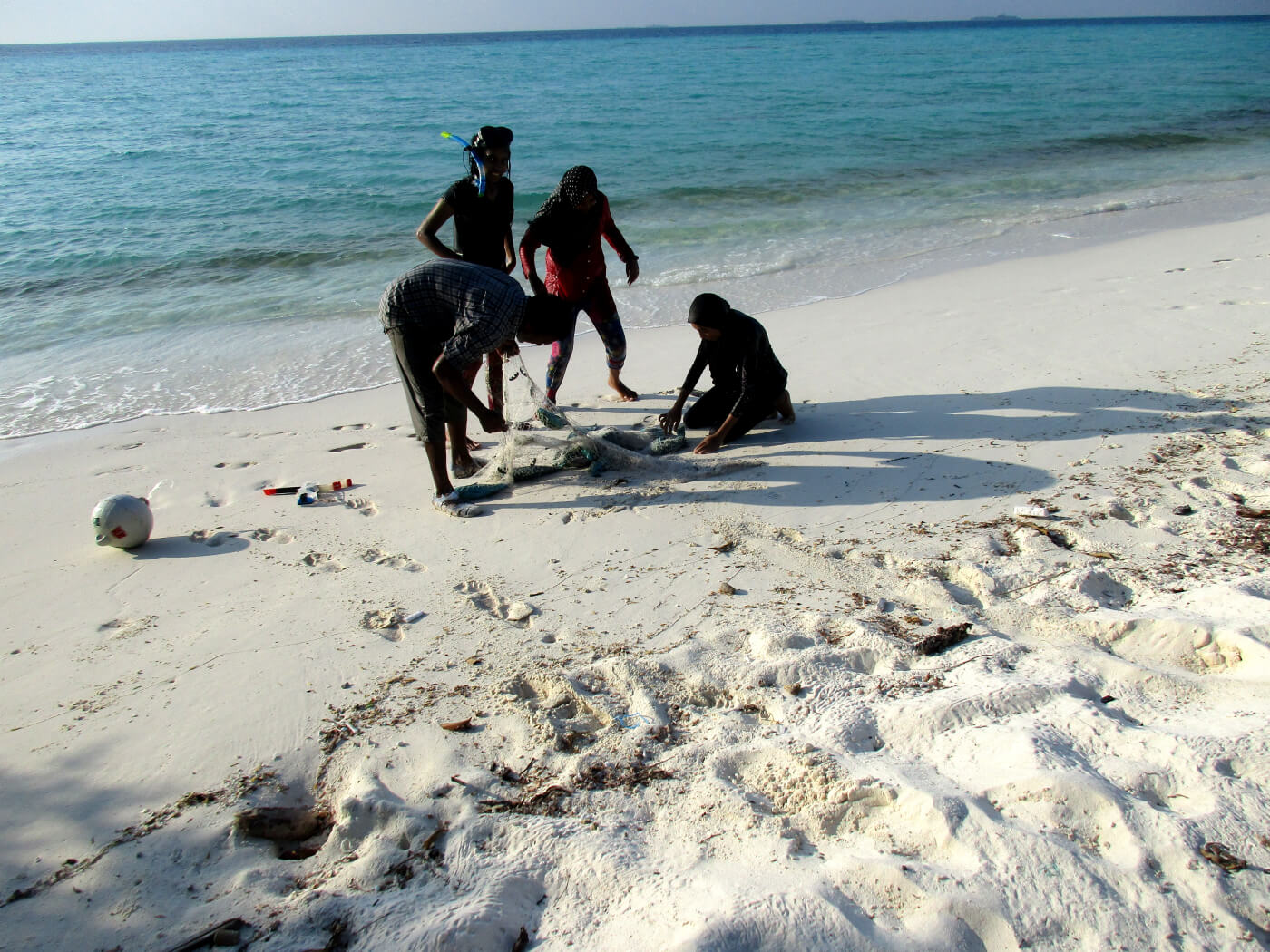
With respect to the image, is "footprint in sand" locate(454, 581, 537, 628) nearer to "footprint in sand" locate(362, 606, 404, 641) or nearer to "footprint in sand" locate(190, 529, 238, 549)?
"footprint in sand" locate(362, 606, 404, 641)

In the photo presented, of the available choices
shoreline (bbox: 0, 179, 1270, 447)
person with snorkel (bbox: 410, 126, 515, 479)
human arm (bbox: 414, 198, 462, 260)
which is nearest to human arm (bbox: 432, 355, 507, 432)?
person with snorkel (bbox: 410, 126, 515, 479)

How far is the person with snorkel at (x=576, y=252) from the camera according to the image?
467 centimetres

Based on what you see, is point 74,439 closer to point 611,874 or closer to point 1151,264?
point 611,874

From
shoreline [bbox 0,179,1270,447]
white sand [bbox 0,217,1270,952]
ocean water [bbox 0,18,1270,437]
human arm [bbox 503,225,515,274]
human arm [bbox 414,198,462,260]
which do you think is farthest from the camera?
ocean water [bbox 0,18,1270,437]

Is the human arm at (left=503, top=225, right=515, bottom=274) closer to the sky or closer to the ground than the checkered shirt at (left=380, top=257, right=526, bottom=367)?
closer to the sky

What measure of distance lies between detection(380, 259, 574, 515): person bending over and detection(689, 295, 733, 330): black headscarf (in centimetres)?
71

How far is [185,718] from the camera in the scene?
2658 mm

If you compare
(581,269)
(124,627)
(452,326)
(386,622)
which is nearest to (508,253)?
(581,269)

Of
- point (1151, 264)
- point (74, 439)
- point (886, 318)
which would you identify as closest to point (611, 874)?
point (74, 439)

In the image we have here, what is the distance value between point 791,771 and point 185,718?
1943 mm

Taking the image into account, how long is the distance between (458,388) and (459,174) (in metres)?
12.8

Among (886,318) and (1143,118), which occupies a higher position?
(1143,118)

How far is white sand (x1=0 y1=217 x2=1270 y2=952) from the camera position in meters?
1.83

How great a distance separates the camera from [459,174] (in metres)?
15.2
